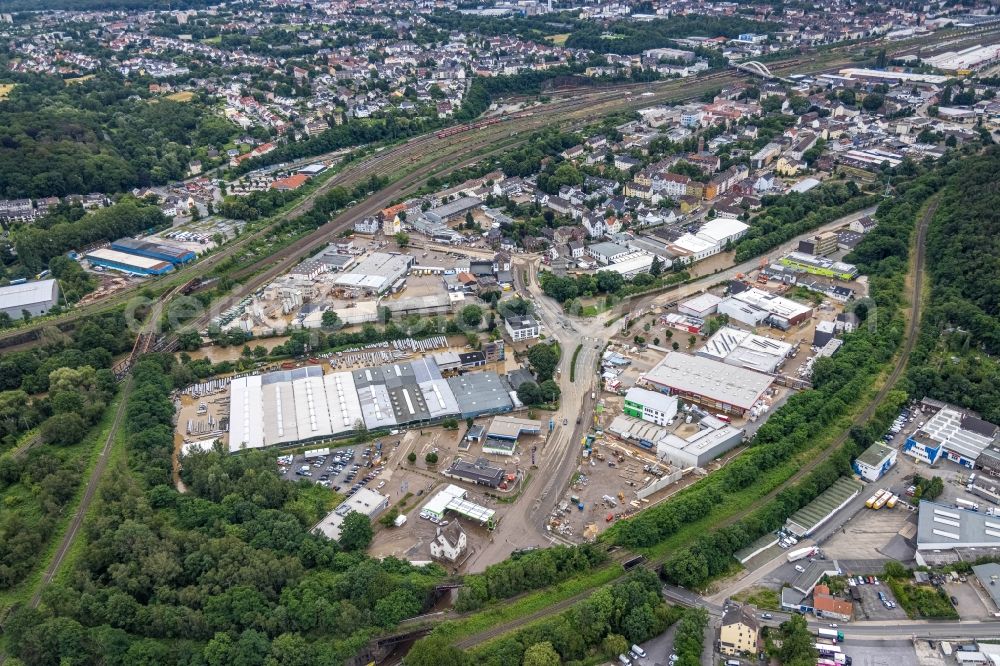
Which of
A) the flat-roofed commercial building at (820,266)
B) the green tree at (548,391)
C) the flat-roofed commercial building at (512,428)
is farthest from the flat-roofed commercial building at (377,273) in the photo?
the flat-roofed commercial building at (820,266)

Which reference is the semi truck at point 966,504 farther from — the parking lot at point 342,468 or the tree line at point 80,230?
the tree line at point 80,230

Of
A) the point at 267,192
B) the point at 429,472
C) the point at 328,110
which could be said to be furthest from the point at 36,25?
the point at 429,472

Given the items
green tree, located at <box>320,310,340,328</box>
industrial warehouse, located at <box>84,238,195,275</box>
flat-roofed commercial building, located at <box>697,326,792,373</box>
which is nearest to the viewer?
flat-roofed commercial building, located at <box>697,326,792,373</box>

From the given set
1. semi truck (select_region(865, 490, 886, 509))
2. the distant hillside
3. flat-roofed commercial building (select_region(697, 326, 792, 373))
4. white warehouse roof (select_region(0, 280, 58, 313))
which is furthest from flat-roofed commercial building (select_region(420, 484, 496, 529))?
the distant hillside

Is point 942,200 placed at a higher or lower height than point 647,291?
higher

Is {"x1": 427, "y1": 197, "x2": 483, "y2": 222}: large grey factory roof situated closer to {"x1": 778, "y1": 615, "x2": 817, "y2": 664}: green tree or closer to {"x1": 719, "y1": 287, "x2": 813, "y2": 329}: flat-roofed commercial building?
{"x1": 719, "y1": 287, "x2": 813, "y2": 329}: flat-roofed commercial building

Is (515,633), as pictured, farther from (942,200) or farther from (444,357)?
(942,200)
